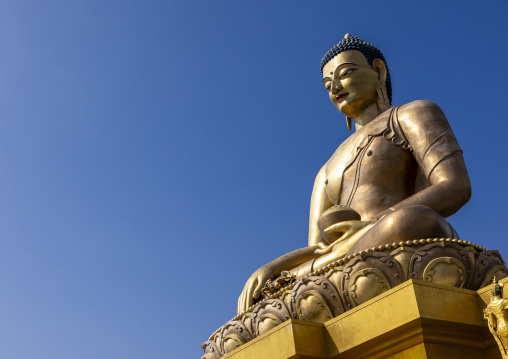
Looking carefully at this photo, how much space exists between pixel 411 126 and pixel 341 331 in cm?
270

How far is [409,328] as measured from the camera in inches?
148

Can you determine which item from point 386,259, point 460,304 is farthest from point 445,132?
point 460,304

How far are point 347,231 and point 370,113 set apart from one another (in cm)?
200

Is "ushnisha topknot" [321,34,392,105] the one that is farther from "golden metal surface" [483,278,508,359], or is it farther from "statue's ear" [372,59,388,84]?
Answer: "golden metal surface" [483,278,508,359]

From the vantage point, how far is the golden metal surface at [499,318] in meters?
3.53

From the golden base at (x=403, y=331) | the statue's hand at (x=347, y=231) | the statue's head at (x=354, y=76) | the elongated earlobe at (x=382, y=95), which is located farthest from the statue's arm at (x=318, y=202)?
the golden base at (x=403, y=331)

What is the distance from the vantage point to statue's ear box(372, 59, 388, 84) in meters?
7.27

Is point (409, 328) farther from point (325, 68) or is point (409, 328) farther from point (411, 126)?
point (325, 68)

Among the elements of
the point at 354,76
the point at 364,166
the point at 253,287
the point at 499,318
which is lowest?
the point at 499,318

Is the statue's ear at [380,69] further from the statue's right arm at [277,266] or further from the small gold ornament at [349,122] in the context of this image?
the statue's right arm at [277,266]

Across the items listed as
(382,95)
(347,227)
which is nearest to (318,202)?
(382,95)

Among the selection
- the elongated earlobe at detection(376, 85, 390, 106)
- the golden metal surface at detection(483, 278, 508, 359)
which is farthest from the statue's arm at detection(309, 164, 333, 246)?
the golden metal surface at detection(483, 278, 508, 359)

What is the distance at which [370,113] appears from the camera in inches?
283

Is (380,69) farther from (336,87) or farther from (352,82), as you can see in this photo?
(336,87)
